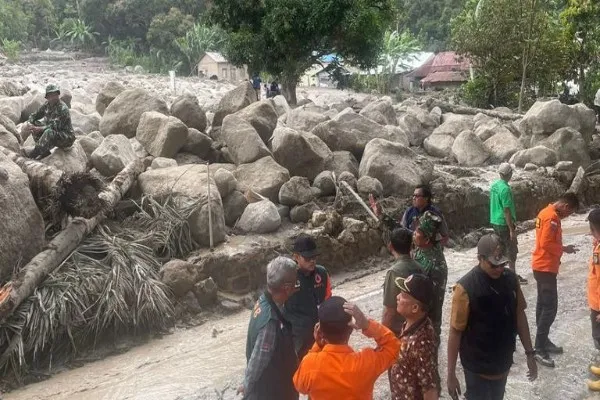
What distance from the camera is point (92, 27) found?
184 feet

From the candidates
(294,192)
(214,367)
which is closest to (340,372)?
(214,367)

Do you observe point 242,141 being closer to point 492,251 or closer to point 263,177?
point 263,177

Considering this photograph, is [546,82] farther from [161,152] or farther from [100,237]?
[100,237]

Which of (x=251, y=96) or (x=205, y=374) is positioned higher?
(x=251, y=96)

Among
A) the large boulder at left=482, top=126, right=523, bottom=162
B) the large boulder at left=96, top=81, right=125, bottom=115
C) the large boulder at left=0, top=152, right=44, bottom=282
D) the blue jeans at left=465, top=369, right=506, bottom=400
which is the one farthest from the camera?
the large boulder at left=482, top=126, right=523, bottom=162

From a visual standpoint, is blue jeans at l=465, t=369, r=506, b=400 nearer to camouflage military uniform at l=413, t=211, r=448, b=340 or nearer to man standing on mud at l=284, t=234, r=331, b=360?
camouflage military uniform at l=413, t=211, r=448, b=340

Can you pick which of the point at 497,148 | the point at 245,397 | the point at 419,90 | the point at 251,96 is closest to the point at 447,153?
the point at 497,148

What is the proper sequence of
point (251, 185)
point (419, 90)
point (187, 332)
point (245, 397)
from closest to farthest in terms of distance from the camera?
1. point (245, 397)
2. point (187, 332)
3. point (251, 185)
4. point (419, 90)

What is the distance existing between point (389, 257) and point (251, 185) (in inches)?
109

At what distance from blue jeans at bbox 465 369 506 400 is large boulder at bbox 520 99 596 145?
13.2 meters

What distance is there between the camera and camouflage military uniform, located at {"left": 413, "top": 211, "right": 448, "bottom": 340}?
17.2 ft

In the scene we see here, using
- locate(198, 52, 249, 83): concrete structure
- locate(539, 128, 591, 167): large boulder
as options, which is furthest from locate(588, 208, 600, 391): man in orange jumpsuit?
locate(198, 52, 249, 83): concrete structure

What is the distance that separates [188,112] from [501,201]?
7158 millimetres

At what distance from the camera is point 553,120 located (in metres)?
16.1
